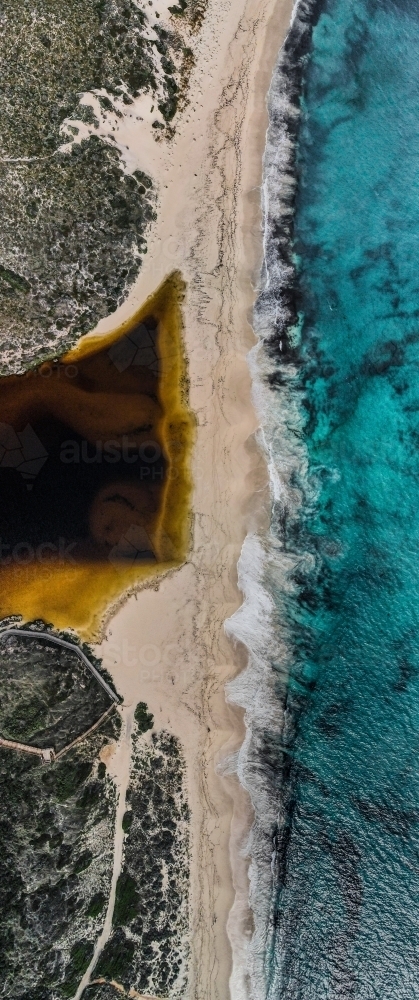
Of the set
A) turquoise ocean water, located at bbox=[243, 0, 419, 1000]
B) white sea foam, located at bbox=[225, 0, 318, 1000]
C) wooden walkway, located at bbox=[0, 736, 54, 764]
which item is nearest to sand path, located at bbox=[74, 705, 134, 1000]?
wooden walkway, located at bbox=[0, 736, 54, 764]

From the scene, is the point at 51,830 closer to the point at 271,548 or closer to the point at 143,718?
the point at 143,718

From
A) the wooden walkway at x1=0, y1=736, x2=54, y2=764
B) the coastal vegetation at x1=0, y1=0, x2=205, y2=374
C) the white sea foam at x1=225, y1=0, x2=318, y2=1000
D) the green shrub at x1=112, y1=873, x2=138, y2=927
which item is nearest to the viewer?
the wooden walkway at x1=0, y1=736, x2=54, y2=764

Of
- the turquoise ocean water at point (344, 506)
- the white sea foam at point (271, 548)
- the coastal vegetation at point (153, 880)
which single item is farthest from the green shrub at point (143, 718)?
the turquoise ocean water at point (344, 506)

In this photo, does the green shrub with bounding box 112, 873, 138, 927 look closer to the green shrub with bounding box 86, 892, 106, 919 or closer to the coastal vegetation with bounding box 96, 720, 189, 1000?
the coastal vegetation with bounding box 96, 720, 189, 1000

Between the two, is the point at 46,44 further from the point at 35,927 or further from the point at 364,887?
the point at 364,887

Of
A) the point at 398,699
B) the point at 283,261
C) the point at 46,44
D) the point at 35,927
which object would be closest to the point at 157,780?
the point at 35,927

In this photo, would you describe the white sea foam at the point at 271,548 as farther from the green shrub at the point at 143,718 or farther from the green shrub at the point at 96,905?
the green shrub at the point at 96,905

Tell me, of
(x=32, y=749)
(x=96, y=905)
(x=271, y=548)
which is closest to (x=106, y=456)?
(x=271, y=548)
